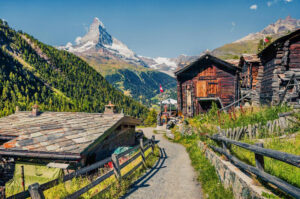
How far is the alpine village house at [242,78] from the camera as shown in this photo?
16.0 meters

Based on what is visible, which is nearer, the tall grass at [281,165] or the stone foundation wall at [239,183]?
the stone foundation wall at [239,183]

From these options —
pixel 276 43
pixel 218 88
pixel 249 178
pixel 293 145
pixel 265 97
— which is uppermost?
pixel 276 43

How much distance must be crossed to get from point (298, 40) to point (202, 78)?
10151 mm

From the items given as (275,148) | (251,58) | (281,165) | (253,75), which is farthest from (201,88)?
(281,165)

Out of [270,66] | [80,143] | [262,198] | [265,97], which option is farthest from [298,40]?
[80,143]

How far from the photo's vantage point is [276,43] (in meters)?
16.3

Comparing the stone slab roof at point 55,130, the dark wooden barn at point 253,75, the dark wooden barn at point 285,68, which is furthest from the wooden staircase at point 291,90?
the stone slab roof at point 55,130

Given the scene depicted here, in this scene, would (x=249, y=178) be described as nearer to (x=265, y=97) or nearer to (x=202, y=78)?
(x=265, y=97)

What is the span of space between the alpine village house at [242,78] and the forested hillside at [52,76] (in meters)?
64.2

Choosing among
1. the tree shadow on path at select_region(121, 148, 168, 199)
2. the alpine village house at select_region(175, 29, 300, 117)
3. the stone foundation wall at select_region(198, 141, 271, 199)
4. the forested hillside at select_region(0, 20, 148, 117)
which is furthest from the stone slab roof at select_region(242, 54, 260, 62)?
the forested hillside at select_region(0, 20, 148, 117)

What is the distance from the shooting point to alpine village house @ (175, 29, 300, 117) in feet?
52.4

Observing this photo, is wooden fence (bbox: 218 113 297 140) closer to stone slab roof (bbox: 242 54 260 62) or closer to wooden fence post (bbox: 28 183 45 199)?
wooden fence post (bbox: 28 183 45 199)

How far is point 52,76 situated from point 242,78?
10683 centimetres

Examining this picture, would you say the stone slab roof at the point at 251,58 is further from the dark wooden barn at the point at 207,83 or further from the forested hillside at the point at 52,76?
the forested hillside at the point at 52,76
